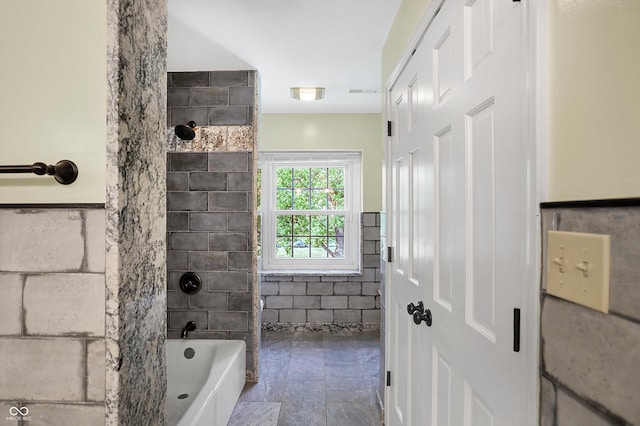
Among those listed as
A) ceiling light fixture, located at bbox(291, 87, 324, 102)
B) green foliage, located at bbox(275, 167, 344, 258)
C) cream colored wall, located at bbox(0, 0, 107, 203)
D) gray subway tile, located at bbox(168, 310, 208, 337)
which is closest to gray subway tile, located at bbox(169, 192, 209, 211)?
gray subway tile, located at bbox(168, 310, 208, 337)

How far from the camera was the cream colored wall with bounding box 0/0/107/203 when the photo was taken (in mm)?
870

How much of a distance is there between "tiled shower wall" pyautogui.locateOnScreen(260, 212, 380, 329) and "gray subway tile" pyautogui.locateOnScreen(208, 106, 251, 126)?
1814 millimetres

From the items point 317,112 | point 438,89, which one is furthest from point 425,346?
point 317,112

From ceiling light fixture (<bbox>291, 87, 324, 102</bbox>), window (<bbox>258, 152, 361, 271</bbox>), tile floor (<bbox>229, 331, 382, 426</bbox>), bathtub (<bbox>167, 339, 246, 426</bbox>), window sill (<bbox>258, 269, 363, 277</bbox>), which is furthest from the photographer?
window (<bbox>258, 152, 361, 271</bbox>)

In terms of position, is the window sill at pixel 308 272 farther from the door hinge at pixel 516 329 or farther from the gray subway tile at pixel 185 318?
the door hinge at pixel 516 329

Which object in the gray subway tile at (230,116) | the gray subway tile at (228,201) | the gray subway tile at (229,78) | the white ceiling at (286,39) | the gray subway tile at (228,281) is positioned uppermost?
the white ceiling at (286,39)

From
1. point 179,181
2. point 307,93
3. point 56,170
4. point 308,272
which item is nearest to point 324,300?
point 308,272

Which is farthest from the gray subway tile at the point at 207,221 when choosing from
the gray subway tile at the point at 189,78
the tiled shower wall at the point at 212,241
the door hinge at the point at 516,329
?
the door hinge at the point at 516,329

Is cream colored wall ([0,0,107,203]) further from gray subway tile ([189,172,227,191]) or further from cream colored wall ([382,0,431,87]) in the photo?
gray subway tile ([189,172,227,191])

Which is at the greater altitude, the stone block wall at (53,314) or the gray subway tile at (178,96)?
the gray subway tile at (178,96)

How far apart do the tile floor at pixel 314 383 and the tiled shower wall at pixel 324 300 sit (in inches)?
5.8

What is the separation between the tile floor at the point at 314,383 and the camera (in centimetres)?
234

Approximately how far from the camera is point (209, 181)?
2.83 metres

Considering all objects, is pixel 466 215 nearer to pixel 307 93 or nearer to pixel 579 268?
pixel 579 268
